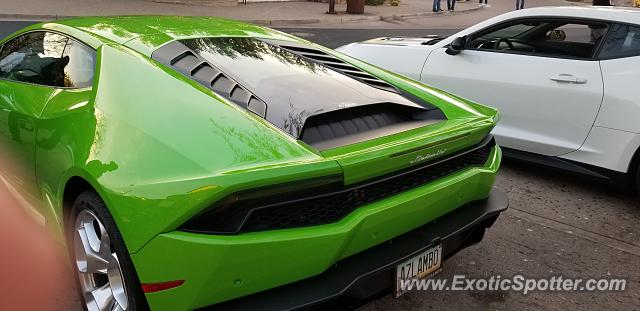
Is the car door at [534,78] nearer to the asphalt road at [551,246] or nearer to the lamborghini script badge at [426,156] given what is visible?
the asphalt road at [551,246]

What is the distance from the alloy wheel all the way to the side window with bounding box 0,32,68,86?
83 cm

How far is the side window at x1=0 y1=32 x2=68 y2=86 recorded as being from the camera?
2836 mm

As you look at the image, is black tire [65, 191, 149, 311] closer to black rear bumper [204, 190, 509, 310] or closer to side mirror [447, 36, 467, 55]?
black rear bumper [204, 190, 509, 310]

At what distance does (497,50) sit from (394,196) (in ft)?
10.3

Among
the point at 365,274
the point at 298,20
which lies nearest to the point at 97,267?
the point at 365,274

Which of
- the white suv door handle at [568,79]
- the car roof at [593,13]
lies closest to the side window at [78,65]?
the white suv door handle at [568,79]

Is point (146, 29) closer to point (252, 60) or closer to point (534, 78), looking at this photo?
point (252, 60)

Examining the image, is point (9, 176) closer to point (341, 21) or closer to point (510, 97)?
point (510, 97)

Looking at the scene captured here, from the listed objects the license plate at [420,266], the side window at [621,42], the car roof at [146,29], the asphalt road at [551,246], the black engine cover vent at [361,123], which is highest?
the car roof at [146,29]

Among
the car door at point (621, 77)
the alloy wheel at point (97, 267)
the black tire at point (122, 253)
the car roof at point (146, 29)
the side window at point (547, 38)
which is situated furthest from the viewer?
the side window at point (547, 38)

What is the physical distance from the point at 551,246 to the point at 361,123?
6.12 ft

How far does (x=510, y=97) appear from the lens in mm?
4602

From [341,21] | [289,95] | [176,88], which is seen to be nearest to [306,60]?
[289,95]

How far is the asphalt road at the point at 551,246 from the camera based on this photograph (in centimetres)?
289
